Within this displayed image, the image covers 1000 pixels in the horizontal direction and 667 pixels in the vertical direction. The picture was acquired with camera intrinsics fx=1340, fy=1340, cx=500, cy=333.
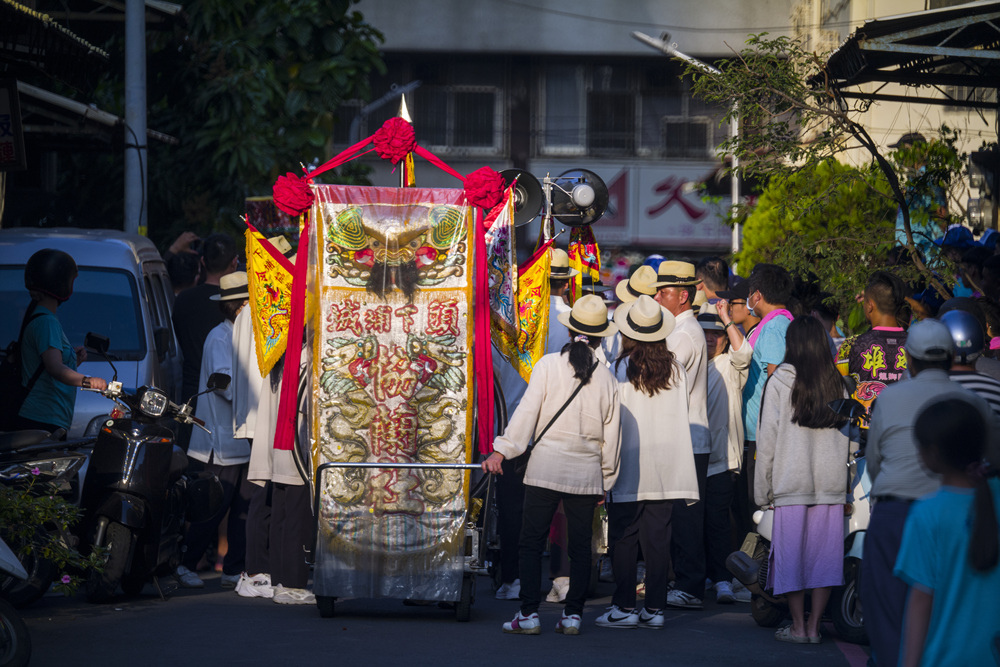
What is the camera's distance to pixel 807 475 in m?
7.50

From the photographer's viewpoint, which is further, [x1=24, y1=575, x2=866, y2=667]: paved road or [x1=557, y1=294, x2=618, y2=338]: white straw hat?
[x1=557, y1=294, x2=618, y2=338]: white straw hat

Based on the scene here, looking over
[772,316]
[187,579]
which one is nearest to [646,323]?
[772,316]

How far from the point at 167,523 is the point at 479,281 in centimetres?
244

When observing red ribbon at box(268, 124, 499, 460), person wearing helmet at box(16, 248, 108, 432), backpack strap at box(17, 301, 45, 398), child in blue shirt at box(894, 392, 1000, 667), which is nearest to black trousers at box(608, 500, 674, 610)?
red ribbon at box(268, 124, 499, 460)

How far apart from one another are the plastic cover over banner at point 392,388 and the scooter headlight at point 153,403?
909 mm

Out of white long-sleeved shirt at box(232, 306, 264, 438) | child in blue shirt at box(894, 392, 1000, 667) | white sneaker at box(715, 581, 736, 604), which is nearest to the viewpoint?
child in blue shirt at box(894, 392, 1000, 667)

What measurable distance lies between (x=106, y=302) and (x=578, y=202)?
369 centimetres

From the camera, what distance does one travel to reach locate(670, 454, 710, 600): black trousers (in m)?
8.63

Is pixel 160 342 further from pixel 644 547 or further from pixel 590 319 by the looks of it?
pixel 644 547

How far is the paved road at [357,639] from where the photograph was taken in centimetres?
673

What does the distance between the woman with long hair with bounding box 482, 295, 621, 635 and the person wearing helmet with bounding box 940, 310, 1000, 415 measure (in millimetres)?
2276

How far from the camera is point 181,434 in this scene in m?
10.1

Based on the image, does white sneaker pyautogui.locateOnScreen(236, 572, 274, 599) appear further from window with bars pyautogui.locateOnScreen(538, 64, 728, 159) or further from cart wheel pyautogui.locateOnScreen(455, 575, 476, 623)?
window with bars pyautogui.locateOnScreen(538, 64, 728, 159)

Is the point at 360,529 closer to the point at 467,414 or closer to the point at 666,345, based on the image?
the point at 467,414
